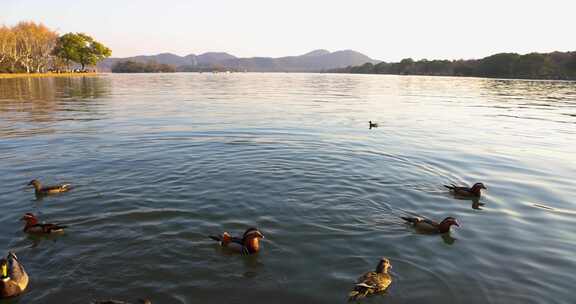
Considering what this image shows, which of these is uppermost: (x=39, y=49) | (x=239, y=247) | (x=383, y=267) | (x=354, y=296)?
(x=39, y=49)

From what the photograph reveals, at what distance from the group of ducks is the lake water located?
224mm

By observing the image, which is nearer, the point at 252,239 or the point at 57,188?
the point at 252,239

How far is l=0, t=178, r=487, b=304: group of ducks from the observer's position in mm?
7297

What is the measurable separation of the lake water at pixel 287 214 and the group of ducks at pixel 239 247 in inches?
8.8

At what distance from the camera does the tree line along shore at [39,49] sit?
378 feet

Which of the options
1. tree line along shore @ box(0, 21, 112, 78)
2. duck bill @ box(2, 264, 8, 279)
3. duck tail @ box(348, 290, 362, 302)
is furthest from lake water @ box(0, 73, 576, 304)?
tree line along shore @ box(0, 21, 112, 78)

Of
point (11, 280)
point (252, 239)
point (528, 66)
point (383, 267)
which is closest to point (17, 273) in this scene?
point (11, 280)

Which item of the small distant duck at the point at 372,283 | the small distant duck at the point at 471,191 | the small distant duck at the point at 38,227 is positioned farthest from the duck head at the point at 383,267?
the small distant duck at the point at 38,227

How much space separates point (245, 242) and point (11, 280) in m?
4.64

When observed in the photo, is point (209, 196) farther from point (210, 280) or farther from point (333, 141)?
point (333, 141)

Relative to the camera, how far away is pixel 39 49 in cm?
13050

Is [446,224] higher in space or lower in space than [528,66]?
lower

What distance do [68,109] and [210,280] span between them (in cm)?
3621

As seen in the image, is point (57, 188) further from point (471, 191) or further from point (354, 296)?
point (471, 191)
